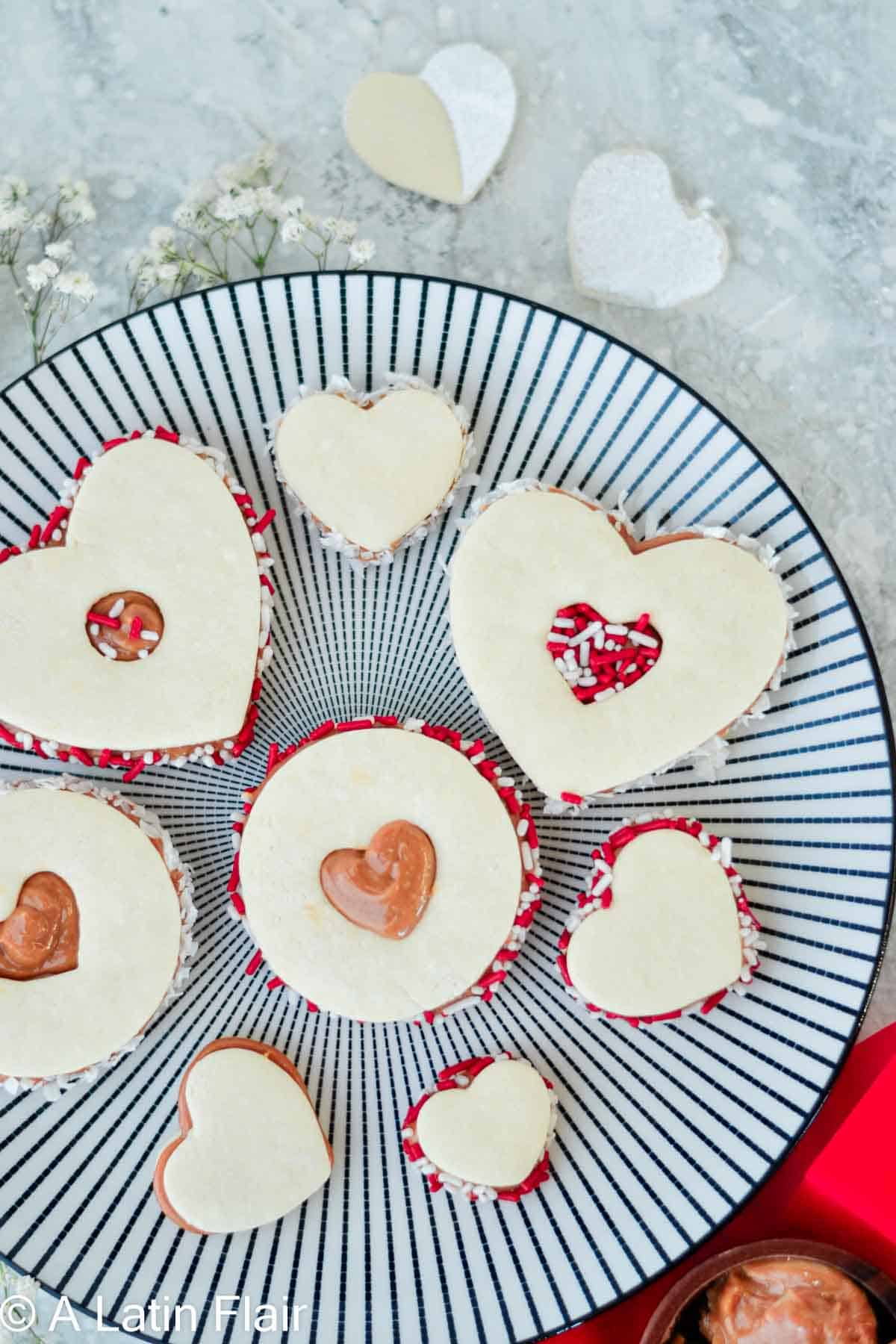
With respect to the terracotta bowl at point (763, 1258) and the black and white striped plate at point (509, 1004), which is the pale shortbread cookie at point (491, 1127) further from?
the terracotta bowl at point (763, 1258)

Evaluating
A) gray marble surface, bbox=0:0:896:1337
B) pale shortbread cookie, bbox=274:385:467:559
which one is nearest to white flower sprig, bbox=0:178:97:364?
gray marble surface, bbox=0:0:896:1337

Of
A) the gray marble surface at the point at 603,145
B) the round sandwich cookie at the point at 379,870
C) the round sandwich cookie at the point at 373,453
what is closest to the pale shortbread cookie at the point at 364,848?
the round sandwich cookie at the point at 379,870

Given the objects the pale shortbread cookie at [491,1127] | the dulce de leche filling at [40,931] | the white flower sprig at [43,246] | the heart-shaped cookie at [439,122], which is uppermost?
the heart-shaped cookie at [439,122]

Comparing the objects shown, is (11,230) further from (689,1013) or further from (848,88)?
(689,1013)

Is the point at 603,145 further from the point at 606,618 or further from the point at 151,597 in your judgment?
the point at 151,597

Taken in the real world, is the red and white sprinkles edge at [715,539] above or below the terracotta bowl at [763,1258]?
above

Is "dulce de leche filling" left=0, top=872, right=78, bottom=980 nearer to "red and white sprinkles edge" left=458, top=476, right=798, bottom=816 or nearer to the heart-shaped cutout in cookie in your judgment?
"red and white sprinkles edge" left=458, top=476, right=798, bottom=816
